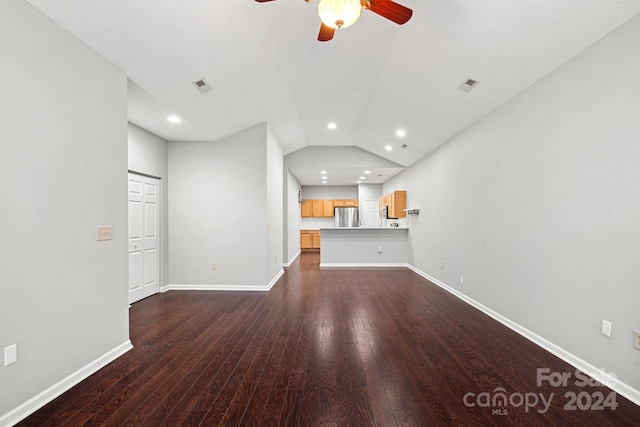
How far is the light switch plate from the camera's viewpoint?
2200mm

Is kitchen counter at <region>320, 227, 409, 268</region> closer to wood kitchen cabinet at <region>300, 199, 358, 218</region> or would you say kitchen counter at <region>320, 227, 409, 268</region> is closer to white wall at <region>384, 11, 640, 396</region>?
white wall at <region>384, 11, 640, 396</region>

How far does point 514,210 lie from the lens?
2910 millimetres

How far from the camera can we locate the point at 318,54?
3.09 m

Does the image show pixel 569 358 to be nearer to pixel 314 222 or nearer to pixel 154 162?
pixel 154 162

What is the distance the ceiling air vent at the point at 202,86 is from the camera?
3.01m

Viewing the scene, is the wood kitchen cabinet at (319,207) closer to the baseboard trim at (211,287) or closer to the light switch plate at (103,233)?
Result: the baseboard trim at (211,287)

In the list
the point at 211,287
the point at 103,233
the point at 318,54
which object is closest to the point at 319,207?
the point at 211,287

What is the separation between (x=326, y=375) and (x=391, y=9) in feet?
8.13

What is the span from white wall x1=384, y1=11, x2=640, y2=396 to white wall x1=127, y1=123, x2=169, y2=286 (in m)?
4.68

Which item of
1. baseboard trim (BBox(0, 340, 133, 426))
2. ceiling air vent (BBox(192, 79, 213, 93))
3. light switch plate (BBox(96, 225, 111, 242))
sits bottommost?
baseboard trim (BBox(0, 340, 133, 426))

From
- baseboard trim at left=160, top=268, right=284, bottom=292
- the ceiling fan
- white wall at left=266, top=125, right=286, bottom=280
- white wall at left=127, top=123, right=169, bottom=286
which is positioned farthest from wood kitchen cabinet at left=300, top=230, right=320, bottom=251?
the ceiling fan

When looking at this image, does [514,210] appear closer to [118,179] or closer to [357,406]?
[357,406]

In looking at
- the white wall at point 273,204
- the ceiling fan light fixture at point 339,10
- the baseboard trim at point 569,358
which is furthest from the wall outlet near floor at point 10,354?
the baseboard trim at point 569,358

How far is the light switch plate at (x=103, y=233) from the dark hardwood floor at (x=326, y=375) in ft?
3.39
